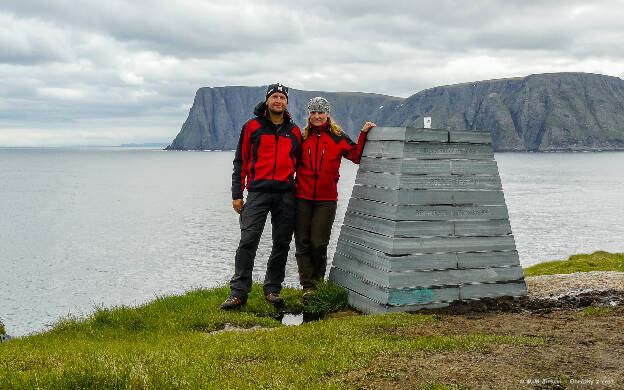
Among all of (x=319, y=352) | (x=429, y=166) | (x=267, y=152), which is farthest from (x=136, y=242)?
(x=319, y=352)

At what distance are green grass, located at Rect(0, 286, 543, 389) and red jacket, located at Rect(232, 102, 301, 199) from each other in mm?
2627

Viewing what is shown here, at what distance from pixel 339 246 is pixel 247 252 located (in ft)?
6.54

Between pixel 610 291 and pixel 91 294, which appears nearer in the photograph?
pixel 610 291

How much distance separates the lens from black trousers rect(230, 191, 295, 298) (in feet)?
34.5

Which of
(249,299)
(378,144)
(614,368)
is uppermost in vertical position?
(378,144)

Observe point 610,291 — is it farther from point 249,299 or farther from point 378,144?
point 249,299

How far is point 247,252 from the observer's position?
10602 millimetres

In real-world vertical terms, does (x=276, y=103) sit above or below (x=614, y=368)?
→ above

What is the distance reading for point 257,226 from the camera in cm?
1055

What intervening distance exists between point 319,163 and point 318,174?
225 millimetres

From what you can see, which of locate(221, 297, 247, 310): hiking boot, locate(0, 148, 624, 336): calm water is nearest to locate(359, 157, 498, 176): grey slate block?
locate(221, 297, 247, 310): hiking boot

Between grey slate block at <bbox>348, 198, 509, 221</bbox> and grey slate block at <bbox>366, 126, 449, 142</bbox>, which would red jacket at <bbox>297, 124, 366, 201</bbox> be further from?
grey slate block at <bbox>348, 198, 509, 221</bbox>

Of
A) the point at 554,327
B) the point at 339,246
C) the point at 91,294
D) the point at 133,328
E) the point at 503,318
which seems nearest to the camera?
the point at 554,327

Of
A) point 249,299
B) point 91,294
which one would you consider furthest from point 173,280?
point 249,299
